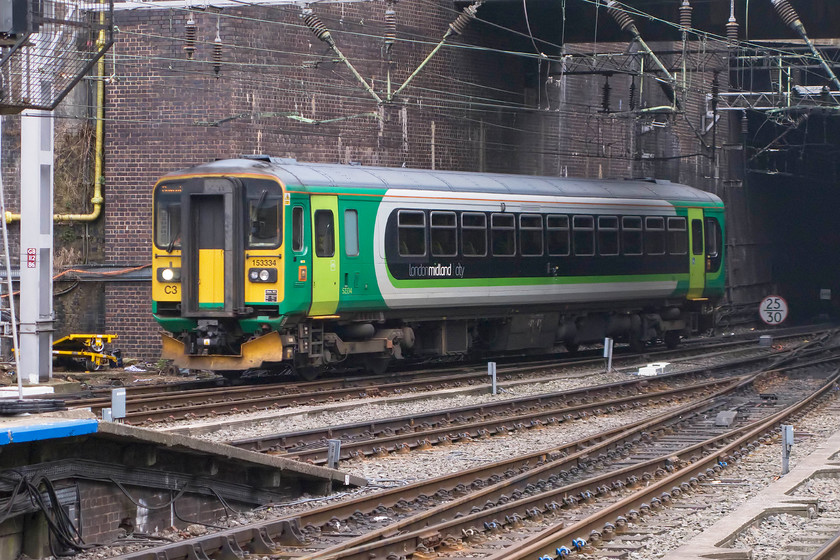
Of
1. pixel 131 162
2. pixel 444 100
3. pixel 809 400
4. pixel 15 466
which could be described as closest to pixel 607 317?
pixel 444 100

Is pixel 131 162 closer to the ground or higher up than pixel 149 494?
higher up

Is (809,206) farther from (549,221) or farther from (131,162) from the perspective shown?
(131,162)

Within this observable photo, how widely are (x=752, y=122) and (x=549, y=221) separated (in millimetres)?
21137

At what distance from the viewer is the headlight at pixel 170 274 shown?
18438mm

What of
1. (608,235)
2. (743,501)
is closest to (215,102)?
(608,235)

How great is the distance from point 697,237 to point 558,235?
495cm

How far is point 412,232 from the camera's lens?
19.9 meters

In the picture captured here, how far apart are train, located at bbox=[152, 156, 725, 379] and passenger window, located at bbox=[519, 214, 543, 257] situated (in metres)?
0.02

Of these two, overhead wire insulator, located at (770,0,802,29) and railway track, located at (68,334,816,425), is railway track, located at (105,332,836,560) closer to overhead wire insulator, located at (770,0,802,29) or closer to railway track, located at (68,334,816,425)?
railway track, located at (68,334,816,425)

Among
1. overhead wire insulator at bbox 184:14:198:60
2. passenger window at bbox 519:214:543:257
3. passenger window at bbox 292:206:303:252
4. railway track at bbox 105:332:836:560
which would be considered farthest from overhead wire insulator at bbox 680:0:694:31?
railway track at bbox 105:332:836:560

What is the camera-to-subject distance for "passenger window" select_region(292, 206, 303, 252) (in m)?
17.9

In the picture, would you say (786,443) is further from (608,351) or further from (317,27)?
(317,27)

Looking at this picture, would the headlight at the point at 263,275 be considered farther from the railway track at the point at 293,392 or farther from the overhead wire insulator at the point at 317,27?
the overhead wire insulator at the point at 317,27

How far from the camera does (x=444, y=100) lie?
84.8 feet
